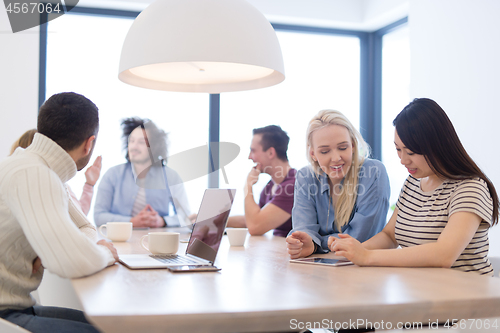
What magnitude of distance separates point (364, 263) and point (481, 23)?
97.5 inches

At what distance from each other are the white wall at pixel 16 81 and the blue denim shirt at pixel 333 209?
2553 mm

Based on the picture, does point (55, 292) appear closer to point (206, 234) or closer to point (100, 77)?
point (206, 234)

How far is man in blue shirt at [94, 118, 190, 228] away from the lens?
2.93m

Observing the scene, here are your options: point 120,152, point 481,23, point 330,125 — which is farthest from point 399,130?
point 120,152

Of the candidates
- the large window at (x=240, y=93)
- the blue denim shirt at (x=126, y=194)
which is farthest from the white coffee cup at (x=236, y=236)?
the large window at (x=240, y=93)

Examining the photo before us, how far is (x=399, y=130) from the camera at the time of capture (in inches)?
59.3

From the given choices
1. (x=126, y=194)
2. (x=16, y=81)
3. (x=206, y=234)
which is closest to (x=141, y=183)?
(x=126, y=194)

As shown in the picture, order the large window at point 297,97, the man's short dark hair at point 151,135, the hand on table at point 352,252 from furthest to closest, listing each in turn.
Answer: the large window at point 297,97 < the man's short dark hair at point 151,135 < the hand on table at point 352,252

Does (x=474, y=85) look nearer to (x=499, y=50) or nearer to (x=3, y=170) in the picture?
(x=499, y=50)

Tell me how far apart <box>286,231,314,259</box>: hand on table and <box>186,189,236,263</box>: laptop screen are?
0.76 ft

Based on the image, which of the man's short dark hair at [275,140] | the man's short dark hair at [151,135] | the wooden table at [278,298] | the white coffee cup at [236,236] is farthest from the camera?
the man's short dark hair at [151,135]

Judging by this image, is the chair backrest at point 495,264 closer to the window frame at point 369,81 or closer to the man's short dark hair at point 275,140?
the man's short dark hair at point 275,140

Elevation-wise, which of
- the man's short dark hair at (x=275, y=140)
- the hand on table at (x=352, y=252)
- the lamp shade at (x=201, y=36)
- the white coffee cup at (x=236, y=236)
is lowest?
the white coffee cup at (x=236, y=236)

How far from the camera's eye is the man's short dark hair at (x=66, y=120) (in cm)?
133
